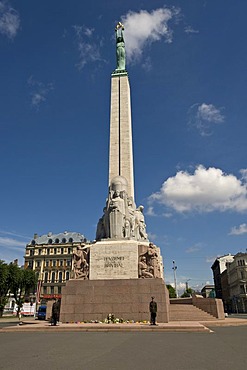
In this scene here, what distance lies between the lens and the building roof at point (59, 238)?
75.2m

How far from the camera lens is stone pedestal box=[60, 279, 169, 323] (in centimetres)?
1688

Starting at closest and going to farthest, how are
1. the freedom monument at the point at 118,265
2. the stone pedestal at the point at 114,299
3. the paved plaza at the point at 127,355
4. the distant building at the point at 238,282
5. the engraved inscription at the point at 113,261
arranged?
the paved plaza at the point at 127,355 → the stone pedestal at the point at 114,299 → the freedom monument at the point at 118,265 → the engraved inscription at the point at 113,261 → the distant building at the point at 238,282

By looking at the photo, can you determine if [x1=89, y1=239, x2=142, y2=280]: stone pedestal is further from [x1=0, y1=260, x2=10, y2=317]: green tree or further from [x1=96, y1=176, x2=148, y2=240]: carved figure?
[x1=0, y1=260, x2=10, y2=317]: green tree

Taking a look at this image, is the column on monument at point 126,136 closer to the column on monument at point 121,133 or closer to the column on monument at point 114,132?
the column on monument at point 121,133

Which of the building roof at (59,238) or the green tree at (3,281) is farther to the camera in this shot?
the building roof at (59,238)

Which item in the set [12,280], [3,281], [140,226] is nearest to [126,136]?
[140,226]

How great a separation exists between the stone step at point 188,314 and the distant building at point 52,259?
51.3 metres

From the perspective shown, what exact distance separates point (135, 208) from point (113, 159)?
4.32 meters

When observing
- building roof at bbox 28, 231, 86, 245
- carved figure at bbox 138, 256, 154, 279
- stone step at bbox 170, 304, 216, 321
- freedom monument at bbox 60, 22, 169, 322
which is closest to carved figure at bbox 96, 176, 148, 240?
freedom monument at bbox 60, 22, 169, 322

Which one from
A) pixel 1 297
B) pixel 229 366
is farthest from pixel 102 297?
pixel 1 297

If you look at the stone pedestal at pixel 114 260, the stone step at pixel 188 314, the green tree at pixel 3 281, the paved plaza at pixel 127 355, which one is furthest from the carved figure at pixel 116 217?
the green tree at pixel 3 281

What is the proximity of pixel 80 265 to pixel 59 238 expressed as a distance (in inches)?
2314

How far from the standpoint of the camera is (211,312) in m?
21.7

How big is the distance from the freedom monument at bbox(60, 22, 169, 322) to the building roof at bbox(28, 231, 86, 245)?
5330 centimetres
